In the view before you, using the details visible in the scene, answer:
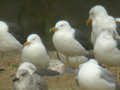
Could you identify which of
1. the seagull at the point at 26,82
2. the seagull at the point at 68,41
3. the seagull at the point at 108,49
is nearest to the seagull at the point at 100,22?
the seagull at the point at 68,41

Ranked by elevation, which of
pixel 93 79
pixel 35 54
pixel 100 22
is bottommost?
pixel 93 79

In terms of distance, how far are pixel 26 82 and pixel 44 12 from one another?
32.6ft

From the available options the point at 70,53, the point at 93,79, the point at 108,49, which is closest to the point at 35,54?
the point at 70,53

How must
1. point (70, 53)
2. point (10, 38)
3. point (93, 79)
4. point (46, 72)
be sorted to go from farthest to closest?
point (10, 38) → point (70, 53) → point (46, 72) → point (93, 79)

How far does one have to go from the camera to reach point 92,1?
53.7 ft

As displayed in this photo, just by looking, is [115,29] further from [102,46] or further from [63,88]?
[63,88]

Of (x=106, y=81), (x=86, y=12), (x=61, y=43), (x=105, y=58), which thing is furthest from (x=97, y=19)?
(x=86, y=12)

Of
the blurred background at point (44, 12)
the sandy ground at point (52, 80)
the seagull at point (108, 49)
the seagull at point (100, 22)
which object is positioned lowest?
the sandy ground at point (52, 80)

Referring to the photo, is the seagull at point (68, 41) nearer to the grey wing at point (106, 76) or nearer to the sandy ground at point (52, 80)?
the sandy ground at point (52, 80)

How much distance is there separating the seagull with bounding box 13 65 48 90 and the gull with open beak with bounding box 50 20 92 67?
3040 mm

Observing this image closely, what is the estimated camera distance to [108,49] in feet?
28.0

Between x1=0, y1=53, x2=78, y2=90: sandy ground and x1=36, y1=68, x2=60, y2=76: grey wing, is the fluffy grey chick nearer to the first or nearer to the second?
x1=0, y1=53, x2=78, y2=90: sandy ground

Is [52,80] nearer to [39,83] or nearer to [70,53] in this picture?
[70,53]

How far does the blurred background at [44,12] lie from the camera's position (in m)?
16.4
